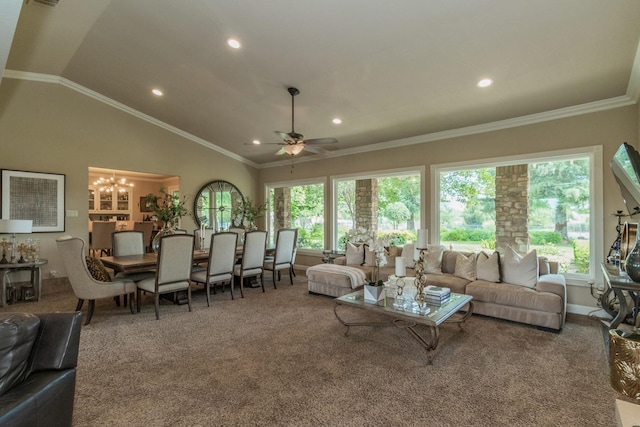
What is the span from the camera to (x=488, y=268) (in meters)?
4.18

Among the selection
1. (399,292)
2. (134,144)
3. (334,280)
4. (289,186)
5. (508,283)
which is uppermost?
(134,144)

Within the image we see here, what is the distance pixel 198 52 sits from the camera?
3.80 m

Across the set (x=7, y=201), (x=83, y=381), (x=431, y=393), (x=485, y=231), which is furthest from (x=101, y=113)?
(x=485, y=231)

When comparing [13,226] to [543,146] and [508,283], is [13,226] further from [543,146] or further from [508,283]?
[543,146]

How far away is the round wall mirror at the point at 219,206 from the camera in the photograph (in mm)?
7113

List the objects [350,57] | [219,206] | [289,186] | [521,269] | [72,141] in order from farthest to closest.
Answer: [289,186] < [219,206] < [72,141] < [521,269] < [350,57]

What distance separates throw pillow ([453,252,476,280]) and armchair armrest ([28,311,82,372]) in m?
4.41

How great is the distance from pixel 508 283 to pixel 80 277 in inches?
212

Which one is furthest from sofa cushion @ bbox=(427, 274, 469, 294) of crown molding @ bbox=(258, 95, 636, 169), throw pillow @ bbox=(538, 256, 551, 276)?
crown molding @ bbox=(258, 95, 636, 169)

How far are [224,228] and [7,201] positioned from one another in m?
3.89

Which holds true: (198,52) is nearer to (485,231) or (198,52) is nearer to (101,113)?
(101,113)

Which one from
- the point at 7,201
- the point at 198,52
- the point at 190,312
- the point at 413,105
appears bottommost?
the point at 190,312

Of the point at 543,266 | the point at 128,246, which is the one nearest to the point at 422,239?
the point at 543,266

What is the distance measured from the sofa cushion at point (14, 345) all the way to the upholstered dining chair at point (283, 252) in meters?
3.98
